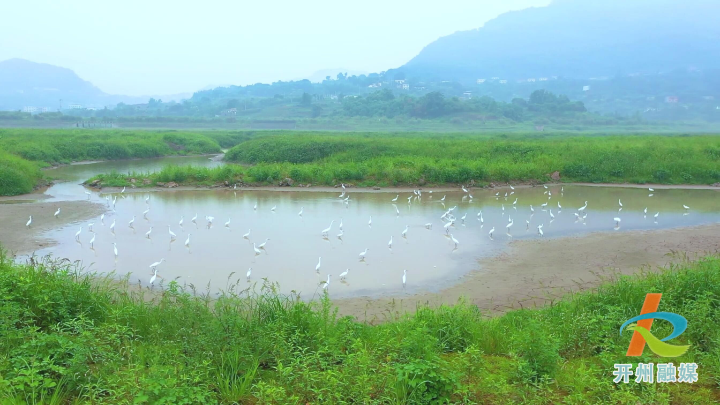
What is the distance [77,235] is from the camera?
561 inches

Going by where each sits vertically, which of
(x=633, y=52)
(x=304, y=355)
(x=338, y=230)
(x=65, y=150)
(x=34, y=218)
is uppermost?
(x=633, y=52)

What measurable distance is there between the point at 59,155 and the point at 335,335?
110 ft

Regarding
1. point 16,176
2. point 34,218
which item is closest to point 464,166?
point 34,218

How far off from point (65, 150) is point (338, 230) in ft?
88.7

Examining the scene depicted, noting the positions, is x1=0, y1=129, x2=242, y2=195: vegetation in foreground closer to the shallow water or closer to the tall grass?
the tall grass

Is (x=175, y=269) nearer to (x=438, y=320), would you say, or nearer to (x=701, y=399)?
(x=438, y=320)

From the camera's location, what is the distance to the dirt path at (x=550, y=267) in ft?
30.7

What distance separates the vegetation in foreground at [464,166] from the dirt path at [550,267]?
10.6m

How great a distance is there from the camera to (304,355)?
561 cm

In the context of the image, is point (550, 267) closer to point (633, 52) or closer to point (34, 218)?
point (34, 218)

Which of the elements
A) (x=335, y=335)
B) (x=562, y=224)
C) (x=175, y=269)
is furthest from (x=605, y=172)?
(x=335, y=335)

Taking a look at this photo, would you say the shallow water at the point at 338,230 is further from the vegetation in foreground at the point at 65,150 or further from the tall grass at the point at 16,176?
the vegetation in foreground at the point at 65,150

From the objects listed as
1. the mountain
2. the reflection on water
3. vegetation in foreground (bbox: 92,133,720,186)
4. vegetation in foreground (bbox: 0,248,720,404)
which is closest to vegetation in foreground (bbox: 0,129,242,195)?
the reflection on water

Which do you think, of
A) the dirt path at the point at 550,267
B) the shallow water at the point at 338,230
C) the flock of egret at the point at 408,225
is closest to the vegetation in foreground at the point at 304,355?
the dirt path at the point at 550,267
